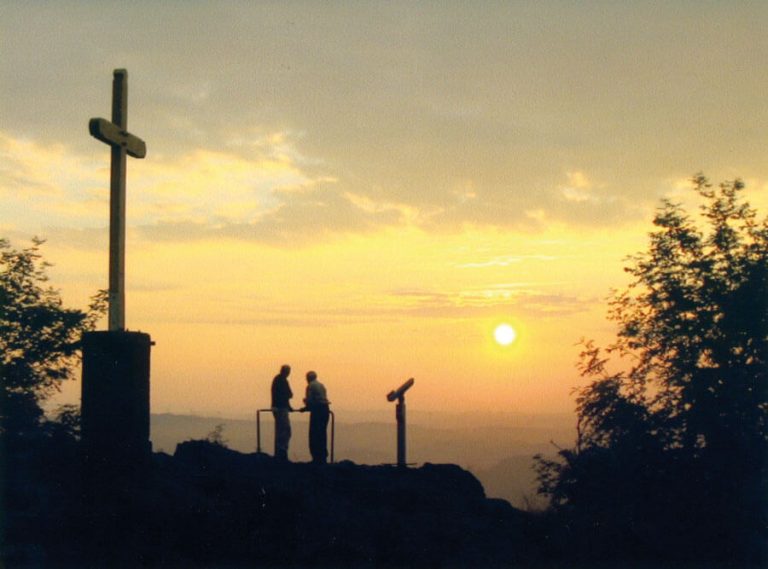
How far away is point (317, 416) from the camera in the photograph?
20156mm

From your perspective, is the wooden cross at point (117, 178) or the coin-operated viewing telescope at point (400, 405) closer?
the wooden cross at point (117, 178)

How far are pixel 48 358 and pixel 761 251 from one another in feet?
63.7

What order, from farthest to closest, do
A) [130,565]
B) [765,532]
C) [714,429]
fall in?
[714,429] < [765,532] < [130,565]

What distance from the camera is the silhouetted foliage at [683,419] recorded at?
21.3 meters

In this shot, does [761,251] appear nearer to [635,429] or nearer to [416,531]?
[635,429]

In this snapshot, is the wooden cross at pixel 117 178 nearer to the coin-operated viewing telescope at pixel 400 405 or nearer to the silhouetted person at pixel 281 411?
the silhouetted person at pixel 281 411

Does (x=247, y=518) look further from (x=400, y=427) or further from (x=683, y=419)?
(x=683, y=419)

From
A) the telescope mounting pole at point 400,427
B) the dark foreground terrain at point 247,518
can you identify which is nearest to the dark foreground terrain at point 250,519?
the dark foreground terrain at point 247,518

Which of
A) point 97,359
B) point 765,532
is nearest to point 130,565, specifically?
point 97,359

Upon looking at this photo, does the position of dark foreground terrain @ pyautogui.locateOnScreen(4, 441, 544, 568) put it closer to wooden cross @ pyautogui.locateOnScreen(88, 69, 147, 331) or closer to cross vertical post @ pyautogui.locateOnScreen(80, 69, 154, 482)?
cross vertical post @ pyautogui.locateOnScreen(80, 69, 154, 482)

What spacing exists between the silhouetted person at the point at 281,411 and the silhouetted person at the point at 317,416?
0.40 meters

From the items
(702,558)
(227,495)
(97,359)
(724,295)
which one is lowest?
(702,558)

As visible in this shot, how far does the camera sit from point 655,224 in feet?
94.2

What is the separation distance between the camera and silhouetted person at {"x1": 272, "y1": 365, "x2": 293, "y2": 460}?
787 inches
